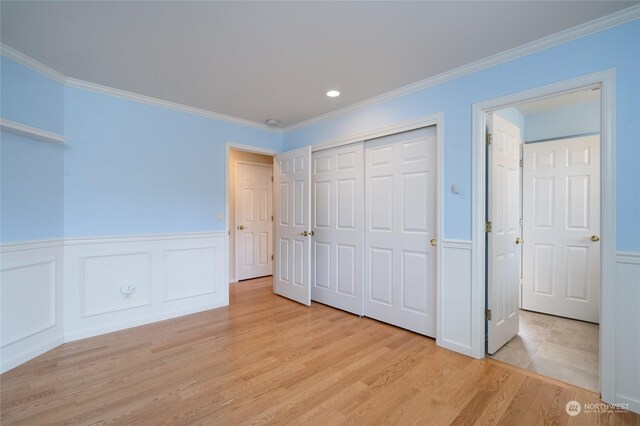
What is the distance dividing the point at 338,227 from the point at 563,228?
2.63 m

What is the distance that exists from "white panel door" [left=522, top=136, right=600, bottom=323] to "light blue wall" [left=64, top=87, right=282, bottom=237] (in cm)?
394

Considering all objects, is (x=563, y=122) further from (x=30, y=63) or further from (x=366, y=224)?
(x=30, y=63)

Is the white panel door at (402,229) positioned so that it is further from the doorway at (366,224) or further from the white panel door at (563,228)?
the white panel door at (563,228)

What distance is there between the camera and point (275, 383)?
7.00 feet

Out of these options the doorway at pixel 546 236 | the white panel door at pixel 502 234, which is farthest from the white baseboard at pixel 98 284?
the doorway at pixel 546 236

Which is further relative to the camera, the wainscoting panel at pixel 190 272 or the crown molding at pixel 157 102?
the wainscoting panel at pixel 190 272

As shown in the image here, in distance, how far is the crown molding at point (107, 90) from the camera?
2377mm

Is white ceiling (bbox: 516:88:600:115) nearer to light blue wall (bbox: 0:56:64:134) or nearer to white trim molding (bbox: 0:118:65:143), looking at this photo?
white trim molding (bbox: 0:118:65:143)

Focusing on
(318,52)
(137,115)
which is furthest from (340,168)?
(137,115)

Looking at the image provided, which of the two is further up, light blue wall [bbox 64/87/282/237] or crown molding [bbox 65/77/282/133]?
crown molding [bbox 65/77/282/133]

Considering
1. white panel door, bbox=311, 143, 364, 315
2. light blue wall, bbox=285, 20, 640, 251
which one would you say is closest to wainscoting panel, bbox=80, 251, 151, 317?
white panel door, bbox=311, 143, 364, 315

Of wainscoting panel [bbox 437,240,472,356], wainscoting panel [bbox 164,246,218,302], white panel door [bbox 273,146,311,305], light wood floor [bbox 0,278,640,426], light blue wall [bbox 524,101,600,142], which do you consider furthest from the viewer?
white panel door [bbox 273,146,311,305]

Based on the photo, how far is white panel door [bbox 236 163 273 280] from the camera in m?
5.44

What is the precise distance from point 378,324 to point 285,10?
3024 millimetres
